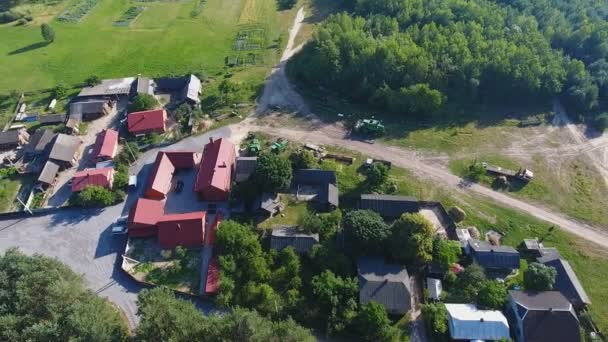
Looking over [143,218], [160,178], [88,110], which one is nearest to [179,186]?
[160,178]

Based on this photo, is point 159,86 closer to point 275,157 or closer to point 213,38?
point 213,38

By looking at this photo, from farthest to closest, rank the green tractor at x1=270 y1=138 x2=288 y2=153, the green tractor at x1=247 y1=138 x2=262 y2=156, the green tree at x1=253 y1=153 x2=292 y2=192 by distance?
the green tractor at x1=270 y1=138 x2=288 y2=153
the green tractor at x1=247 y1=138 x2=262 y2=156
the green tree at x1=253 y1=153 x2=292 y2=192

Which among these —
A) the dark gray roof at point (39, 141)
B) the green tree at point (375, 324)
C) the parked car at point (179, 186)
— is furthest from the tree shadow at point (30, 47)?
the green tree at point (375, 324)

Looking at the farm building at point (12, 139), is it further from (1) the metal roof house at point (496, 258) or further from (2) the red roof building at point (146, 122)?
(1) the metal roof house at point (496, 258)

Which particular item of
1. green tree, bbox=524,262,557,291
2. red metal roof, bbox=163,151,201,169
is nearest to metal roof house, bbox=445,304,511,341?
green tree, bbox=524,262,557,291

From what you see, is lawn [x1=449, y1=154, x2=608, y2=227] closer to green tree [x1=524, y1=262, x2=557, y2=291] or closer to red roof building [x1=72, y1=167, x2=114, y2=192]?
A: green tree [x1=524, y1=262, x2=557, y2=291]
